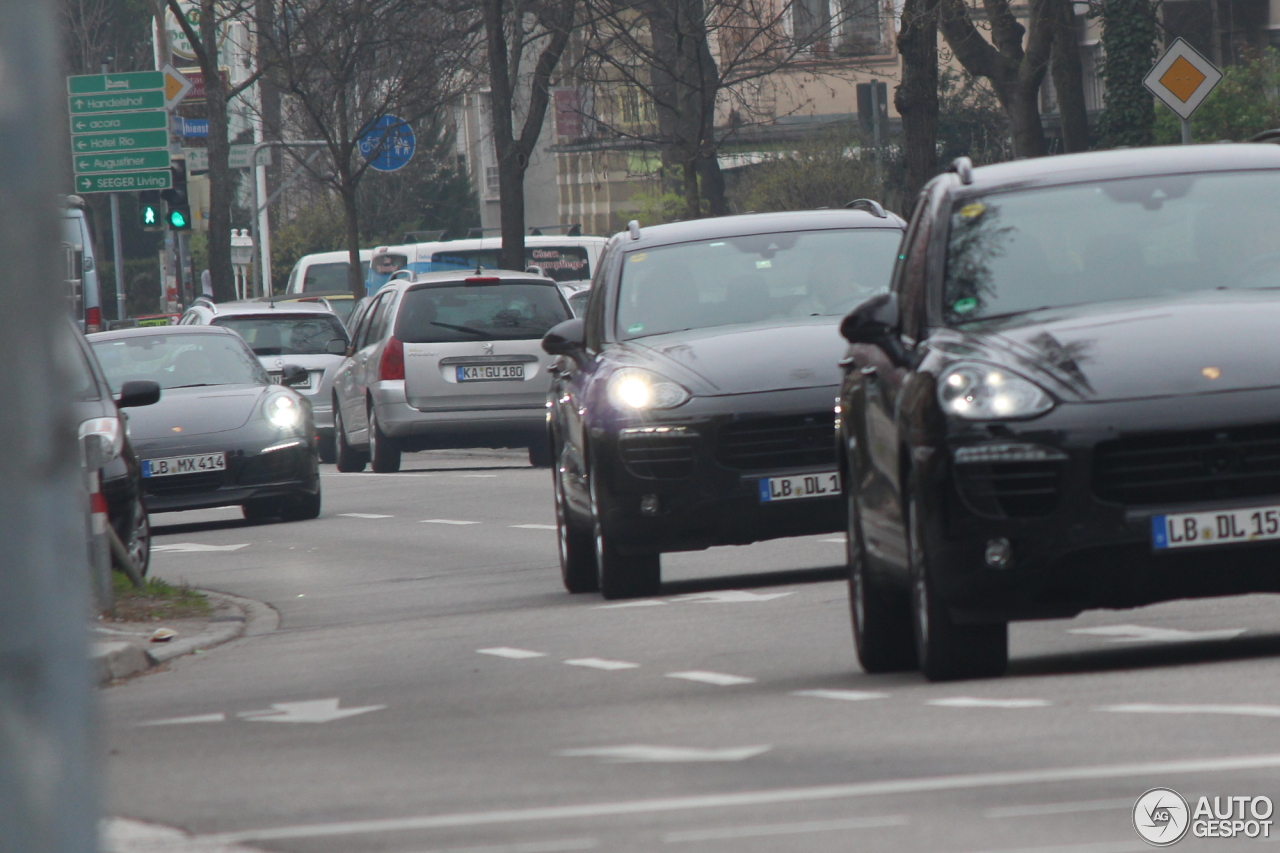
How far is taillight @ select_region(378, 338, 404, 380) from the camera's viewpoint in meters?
24.5

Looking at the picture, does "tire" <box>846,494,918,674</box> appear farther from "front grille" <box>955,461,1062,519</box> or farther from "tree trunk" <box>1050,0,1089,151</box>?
"tree trunk" <box>1050,0,1089,151</box>

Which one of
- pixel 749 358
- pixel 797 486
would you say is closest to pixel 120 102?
pixel 749 358

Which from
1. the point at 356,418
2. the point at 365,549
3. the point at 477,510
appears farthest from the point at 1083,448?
the point at 356,418

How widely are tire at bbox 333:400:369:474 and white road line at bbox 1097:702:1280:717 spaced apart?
67.8 ft

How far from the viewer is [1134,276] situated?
8.00m

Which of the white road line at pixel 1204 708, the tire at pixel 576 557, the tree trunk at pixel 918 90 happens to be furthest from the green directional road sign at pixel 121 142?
the white road line at pixel 1204 708

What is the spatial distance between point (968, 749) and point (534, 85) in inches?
1286

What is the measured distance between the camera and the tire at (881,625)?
313 inches

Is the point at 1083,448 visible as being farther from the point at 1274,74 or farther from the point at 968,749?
the point at 1274,74

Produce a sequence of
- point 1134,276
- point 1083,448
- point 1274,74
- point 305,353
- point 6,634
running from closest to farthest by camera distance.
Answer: point 6,634 → point 1083,448 → point 1134,276 → point 305,353 → point 1274,74

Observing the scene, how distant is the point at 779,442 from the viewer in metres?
11.0

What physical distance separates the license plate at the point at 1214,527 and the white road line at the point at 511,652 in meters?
3.05

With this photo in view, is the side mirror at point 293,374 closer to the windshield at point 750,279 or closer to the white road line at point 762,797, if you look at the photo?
the windshield at point 750,279

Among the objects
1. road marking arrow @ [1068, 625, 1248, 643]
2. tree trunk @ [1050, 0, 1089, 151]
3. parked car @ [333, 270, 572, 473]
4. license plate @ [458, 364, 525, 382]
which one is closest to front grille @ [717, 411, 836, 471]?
road marking arrow @ [1068, 625, 1248, 643]
